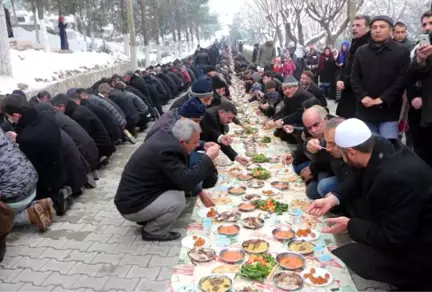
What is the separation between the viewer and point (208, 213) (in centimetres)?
448

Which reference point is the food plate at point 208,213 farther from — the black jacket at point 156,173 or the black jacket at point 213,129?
the black jacket at point 213,129

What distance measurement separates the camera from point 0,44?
10742mm

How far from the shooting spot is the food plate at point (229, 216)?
4.32m

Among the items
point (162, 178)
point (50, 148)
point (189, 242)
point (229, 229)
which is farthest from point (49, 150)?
point (229, 229)

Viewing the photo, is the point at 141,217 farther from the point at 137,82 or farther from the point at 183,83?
the point at 183,83

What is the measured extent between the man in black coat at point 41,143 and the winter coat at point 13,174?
28cm

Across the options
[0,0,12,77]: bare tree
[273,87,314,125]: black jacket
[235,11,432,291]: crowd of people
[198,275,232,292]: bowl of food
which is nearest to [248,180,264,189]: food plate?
[235,11,432,291]: crowd of people

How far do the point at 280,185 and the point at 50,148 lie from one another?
8.73 feet

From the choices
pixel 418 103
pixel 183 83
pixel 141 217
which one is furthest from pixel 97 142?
pixel 183 83

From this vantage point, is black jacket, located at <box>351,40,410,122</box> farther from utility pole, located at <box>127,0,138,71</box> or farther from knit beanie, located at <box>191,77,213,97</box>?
utility pole, located at <box>127,0,138,71</box>

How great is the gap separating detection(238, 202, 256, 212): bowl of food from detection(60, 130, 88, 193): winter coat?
2.19 metres

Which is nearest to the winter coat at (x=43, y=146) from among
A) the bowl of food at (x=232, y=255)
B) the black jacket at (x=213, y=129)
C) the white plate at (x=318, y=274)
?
the black jacket at (x=213, y=129)

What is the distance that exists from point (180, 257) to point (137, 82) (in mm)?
7462

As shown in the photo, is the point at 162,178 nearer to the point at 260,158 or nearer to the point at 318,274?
the point at 318,274
